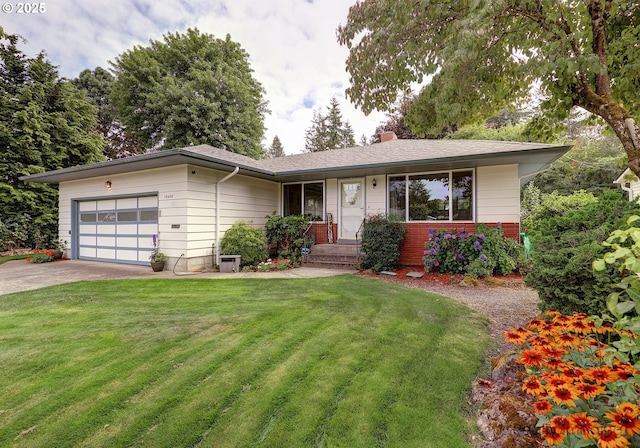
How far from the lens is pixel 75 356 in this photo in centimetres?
286

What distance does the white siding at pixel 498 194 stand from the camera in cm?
744

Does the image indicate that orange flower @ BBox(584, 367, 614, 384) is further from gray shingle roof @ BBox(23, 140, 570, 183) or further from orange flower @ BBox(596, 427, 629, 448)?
gray shingle roof @ BBox(23, 140, 570, 183)

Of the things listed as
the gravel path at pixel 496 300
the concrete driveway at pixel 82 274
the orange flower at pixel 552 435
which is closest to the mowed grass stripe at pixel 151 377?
the orange flower at pixel 552 435

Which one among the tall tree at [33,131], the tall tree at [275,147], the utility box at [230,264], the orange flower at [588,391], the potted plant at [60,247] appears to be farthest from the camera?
the tall tree at [275,147]

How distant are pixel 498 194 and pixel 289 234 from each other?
5.75 meters

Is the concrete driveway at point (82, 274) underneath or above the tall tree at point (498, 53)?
underneath

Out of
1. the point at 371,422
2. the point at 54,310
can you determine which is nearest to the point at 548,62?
the point at 371,422

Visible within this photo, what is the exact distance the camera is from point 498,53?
365 cm

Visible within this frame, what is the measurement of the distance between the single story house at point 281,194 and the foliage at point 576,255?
4.05 m

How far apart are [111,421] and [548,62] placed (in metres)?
4.60

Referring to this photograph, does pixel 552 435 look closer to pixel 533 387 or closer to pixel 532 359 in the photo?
pixel 533 387

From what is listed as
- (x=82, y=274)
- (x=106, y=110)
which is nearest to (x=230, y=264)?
(x=82, y=274)

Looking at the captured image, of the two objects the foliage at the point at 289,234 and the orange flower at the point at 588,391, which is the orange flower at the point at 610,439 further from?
the foliage at the point at 289,234

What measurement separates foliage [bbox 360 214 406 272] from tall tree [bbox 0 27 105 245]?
13305 millimetres
